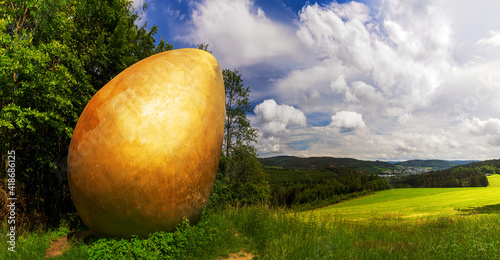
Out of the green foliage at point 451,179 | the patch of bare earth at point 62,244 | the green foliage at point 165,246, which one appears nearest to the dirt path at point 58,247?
the patch of bare earth at point 62,244

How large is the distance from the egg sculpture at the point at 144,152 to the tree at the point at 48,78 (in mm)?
4354

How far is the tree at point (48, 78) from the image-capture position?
839cm

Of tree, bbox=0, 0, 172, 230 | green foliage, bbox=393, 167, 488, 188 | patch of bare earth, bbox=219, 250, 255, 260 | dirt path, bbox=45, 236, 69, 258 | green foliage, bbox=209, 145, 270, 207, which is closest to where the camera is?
patch of bare earth, bbox=219, 250, 255, 260

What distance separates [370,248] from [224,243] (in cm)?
404

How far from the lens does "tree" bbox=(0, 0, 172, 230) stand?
8.39m

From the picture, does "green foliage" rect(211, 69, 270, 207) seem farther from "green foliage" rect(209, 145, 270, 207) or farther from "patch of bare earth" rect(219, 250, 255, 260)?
"patch of bare earth" rect(219, 250, 255, 260)

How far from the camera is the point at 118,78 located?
6594 millimetres

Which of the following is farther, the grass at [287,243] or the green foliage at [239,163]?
the green foliage at [239,163]

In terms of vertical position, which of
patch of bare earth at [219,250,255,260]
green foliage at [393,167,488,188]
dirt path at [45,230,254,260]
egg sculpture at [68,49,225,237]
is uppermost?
egg sculpture at [68,49,225,237]

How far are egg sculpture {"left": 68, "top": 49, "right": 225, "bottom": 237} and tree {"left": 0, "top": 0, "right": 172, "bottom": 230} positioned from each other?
4354 millimetres

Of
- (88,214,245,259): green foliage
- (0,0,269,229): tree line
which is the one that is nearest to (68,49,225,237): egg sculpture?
(88,214,245,259): green foliage

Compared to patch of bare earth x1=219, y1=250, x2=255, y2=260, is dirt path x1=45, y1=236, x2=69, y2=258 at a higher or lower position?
higher

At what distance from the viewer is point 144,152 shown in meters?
5.36

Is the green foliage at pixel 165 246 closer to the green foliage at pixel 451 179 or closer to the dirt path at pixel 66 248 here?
the dirt path at pixel 66 248
